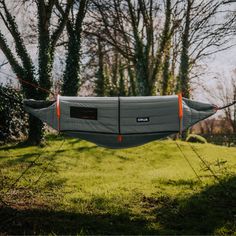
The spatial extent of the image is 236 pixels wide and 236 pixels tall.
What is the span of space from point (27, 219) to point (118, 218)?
5.59ft

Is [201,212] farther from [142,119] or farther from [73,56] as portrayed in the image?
[73,56]

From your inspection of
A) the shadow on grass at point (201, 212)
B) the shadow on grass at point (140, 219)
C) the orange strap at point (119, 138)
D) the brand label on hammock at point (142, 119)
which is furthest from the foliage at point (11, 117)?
the brand label on hammock at point (142, 119)

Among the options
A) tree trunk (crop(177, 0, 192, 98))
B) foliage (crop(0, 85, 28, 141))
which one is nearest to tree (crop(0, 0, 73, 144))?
foliage (crop(0, 85, 28, 141))

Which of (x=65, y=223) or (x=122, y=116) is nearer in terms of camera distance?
(x=65, y=223)

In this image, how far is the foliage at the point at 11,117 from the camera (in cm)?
1777

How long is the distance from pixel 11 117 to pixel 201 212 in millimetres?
12744

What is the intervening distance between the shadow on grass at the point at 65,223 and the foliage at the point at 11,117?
34.7 ft

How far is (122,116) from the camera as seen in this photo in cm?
728

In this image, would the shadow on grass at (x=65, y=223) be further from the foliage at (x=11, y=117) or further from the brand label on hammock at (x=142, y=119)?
the foliage at (x=11, y=117)

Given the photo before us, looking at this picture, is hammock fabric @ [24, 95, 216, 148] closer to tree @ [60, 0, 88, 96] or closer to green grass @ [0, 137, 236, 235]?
green grass @ [0, 137, 236, 235]

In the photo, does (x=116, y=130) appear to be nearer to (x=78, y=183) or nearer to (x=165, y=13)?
(x=78, y=183)

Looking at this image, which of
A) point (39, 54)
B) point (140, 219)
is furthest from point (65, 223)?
point (39, 54)

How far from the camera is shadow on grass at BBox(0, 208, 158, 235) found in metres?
6.38

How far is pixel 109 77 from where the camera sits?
1383 inches
